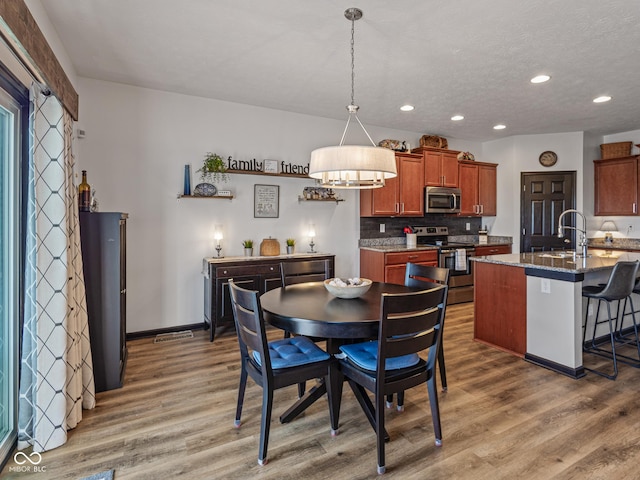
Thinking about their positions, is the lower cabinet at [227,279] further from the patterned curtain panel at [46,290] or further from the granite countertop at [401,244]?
the patterned curtain panel at [46,290]

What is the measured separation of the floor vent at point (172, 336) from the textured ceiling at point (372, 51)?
8.75ft

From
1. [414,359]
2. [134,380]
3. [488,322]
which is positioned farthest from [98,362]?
[488,322]

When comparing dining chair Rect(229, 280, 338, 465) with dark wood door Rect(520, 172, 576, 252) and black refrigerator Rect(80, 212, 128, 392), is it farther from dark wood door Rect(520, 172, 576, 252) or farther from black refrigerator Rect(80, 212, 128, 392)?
dark wood door Rect(520, 172, 576, 252)

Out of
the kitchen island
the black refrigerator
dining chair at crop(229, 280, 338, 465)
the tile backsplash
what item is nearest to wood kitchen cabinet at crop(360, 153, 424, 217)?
the tile backsplash

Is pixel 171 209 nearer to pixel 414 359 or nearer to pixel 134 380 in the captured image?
pixel 134 380

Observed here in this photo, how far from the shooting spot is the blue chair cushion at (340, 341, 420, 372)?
Result: 6.59ft

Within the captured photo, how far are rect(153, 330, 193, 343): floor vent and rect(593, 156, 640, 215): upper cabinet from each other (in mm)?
6506

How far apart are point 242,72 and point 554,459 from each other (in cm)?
372

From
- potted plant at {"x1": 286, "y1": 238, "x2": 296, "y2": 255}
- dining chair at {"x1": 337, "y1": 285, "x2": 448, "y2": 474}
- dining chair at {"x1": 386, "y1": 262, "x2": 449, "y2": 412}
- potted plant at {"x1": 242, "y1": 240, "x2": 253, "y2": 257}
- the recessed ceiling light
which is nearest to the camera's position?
dining chair at {"x1": 337, "y1": 285, "x2": 448, "y2": 474}

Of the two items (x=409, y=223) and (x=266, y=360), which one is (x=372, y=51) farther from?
(x=409, y=223)

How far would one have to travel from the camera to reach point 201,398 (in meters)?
2.61

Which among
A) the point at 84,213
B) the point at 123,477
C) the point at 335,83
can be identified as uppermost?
the point at 335,83

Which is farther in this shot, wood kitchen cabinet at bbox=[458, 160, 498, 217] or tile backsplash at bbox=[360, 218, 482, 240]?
wood kitchen cabinet at bbox=[458, 160, 498, 217]

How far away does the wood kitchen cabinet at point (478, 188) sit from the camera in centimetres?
596
